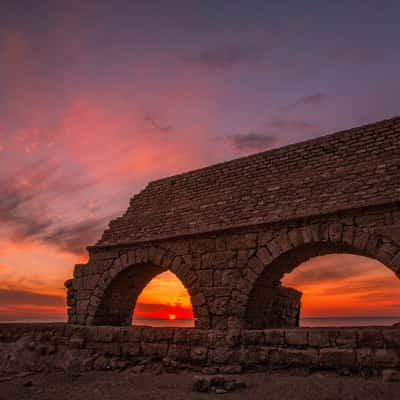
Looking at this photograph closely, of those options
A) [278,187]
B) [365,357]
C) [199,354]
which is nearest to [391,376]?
[365,357]

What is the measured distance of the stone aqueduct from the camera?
7555 millimetres

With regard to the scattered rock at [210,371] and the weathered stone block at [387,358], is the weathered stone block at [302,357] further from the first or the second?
the scattered rock at [210,371]

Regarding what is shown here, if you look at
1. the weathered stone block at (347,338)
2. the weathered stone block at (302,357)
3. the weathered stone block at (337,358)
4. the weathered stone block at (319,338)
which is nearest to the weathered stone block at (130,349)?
the weathered stone block at (302,357)

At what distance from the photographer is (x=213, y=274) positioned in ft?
28.5

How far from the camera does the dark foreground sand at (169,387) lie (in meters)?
5.82

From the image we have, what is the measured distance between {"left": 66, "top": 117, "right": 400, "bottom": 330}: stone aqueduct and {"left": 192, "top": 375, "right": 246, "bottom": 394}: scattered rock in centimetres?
176

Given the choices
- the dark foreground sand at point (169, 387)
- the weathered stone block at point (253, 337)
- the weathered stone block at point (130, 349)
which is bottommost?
the dark foreground sand at point (169, 387)

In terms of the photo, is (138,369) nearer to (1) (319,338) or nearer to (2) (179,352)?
(2) (179,352)

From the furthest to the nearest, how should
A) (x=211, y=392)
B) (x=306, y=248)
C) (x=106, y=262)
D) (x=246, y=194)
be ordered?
(x=106, y=262) < (x=246, y=194) < (x=306, y=248) < (x=211, y=392)

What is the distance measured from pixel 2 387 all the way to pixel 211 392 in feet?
13.4

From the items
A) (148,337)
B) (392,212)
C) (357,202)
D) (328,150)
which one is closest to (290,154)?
(328,150)

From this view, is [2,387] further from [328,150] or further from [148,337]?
[328,150]

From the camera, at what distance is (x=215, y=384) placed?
6453 millimetres

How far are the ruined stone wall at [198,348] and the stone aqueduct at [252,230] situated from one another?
0.46m
